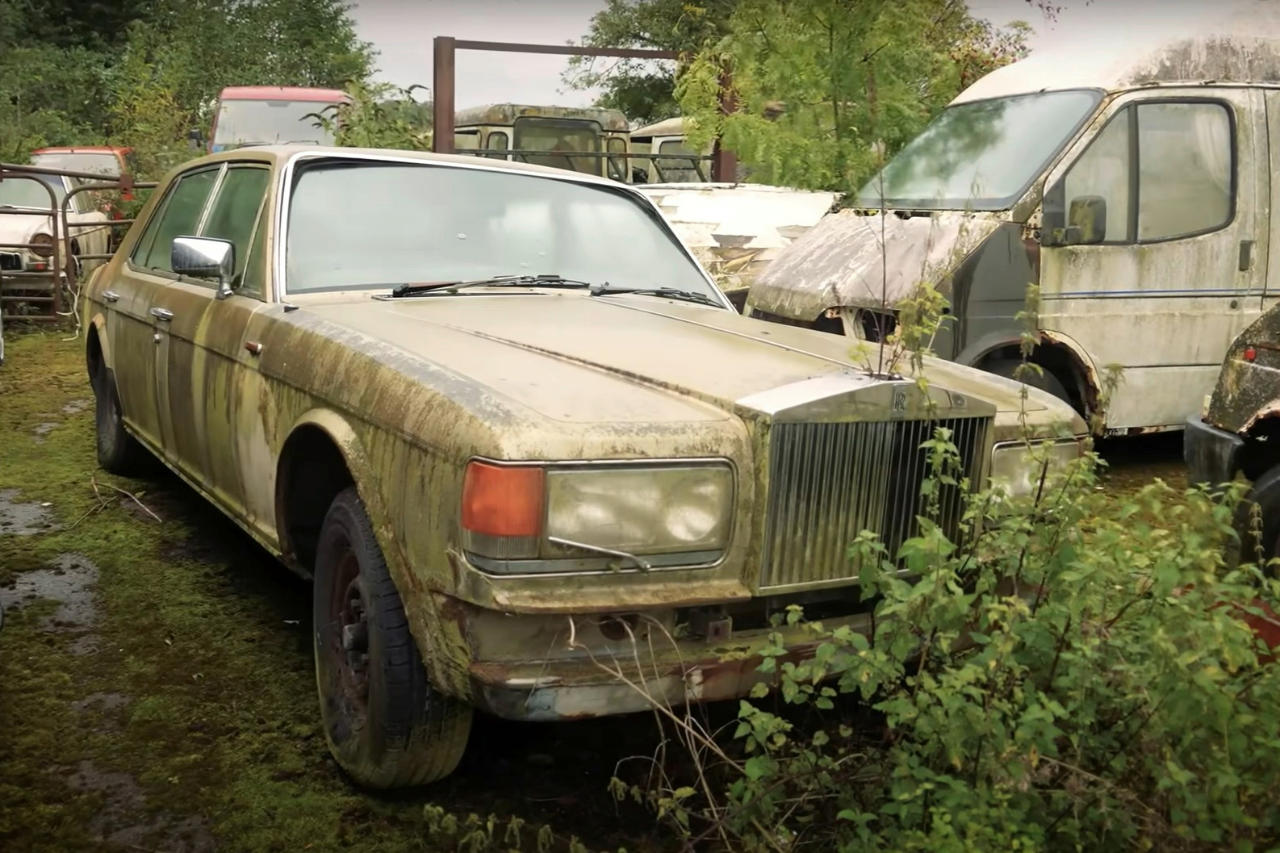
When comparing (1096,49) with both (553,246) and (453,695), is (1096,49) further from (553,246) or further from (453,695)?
(453,695)

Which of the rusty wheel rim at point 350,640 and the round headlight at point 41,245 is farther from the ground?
the round headlight at point 41,245

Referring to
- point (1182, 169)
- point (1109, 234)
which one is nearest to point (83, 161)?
point (1109, 234)

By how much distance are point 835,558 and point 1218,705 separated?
0.84 meters

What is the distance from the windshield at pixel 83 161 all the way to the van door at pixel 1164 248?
14.3m

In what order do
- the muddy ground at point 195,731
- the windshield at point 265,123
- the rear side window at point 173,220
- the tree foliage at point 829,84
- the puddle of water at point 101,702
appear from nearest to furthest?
the muddy ground at point 195,731, the puddle of water at point 101,702, the rear side window at point 173,220, the tree foliage at point 829,84, the windshield at point 265,123

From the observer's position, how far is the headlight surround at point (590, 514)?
8.16 feet

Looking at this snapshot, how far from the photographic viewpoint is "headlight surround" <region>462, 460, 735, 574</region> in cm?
249

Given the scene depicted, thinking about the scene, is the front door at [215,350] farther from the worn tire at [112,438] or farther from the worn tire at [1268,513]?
the worn tire at [1268,513]

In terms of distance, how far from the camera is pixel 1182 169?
6387 millimetres

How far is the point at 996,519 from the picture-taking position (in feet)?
8.94

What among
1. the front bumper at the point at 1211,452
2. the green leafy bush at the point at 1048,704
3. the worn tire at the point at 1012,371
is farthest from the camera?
the worn tire at the point at 1012,371

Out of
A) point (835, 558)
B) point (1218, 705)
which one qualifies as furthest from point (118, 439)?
point (1218, 705)

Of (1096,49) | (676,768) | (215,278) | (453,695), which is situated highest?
(1096,49)

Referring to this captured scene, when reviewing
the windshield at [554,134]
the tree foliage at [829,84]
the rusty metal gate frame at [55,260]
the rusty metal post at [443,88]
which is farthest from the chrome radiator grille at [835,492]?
the windshield at [554,134]
